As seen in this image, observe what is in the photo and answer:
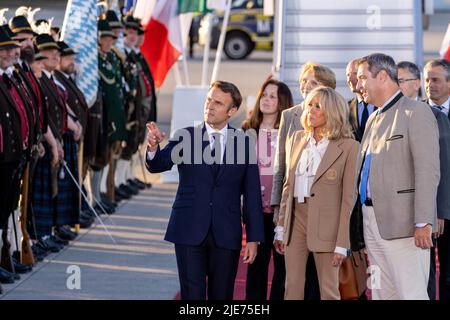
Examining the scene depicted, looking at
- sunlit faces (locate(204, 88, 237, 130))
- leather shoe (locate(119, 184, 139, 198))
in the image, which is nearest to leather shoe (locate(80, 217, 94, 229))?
leather shoe (locate(119, 184, 139, 198))

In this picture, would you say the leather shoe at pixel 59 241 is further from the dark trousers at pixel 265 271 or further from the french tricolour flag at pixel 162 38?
the french tricolour flag at pixel 162 38

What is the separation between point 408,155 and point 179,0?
10972 mm

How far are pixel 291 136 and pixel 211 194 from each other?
0.87 meters

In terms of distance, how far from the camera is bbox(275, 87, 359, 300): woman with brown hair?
327 inches

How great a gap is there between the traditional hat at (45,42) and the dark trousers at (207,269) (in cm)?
436

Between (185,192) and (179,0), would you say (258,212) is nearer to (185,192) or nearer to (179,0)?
(185,192)

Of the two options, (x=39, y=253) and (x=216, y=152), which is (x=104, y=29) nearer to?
(x=39, y=253)

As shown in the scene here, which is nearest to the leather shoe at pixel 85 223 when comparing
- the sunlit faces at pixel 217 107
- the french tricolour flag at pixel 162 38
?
the french tricolour flag at pixel 162 38

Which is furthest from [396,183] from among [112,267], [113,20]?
[113,20]

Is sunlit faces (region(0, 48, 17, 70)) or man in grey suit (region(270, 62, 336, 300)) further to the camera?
sunlit faces (region(0, 48, 17, 70))

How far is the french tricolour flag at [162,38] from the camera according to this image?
18.3 m

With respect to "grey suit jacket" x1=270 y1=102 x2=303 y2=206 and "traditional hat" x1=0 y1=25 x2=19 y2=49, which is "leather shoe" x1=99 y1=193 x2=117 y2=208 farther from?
"grey suit jacket" x1=270 y1=102 x2=303 y2=206

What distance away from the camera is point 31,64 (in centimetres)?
1153
